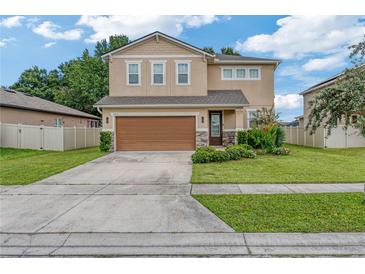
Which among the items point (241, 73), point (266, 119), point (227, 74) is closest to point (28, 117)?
point (227, 74)

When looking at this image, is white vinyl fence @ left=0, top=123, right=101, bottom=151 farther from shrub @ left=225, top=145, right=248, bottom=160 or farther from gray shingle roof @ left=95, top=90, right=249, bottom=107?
shrub @ left=225, top=145, right=248, bottom=160

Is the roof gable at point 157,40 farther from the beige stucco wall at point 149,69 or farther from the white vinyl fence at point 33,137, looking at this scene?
the white vinyl fence at point 33,137

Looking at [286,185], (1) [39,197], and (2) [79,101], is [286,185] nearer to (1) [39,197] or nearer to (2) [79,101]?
(1) [39,197]

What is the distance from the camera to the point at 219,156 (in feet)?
39.3

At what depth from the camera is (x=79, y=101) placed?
37688 millimetres

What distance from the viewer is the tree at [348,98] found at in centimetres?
520

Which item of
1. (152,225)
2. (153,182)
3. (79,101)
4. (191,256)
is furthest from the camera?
(79,101)

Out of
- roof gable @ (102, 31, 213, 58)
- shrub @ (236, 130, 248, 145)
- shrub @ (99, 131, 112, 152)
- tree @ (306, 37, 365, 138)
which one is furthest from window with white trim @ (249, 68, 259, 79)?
tree @ (306, 37, 365, 138)

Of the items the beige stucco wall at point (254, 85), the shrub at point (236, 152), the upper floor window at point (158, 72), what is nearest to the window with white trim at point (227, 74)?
the beige stucco wall at point (254, 85)

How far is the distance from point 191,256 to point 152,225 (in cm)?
128

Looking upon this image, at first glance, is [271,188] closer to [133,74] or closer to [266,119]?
[266,119]

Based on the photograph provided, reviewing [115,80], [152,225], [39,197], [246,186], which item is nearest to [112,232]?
[152,225]

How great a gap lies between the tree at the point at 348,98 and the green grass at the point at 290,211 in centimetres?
169
